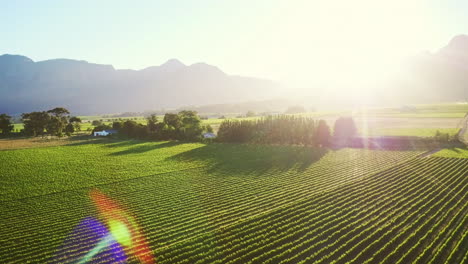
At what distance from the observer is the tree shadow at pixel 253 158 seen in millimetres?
54019

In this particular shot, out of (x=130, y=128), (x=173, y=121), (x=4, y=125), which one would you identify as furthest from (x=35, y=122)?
(x=173, y=121)

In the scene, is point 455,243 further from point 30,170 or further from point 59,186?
point 30,170

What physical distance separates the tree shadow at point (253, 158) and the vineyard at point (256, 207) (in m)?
0.62

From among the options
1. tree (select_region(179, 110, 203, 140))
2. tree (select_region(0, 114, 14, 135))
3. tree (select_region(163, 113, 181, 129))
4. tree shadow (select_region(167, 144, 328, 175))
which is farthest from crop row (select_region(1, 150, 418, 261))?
tree (select_region(0, 114, 14, 135))

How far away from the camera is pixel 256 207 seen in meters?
32.5

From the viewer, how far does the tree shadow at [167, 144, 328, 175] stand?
177 feet

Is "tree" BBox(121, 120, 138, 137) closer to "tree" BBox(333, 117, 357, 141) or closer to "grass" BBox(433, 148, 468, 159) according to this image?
"tree" BBox(333, 117, 357, 141)

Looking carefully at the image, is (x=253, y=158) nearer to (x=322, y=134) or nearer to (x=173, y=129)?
(x=322, y=134)

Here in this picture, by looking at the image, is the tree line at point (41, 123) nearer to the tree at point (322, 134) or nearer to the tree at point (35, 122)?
the tree at point (35, 122)

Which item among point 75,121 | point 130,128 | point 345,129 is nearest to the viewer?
point 345,129

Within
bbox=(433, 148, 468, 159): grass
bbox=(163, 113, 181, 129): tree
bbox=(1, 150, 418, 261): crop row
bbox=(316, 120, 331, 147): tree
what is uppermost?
bbox=(163, 113, 181, 129): tree

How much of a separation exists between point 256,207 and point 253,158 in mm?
31690

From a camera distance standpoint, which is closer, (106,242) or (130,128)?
(106,242)

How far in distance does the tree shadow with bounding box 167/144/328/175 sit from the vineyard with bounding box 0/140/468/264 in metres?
0.62
